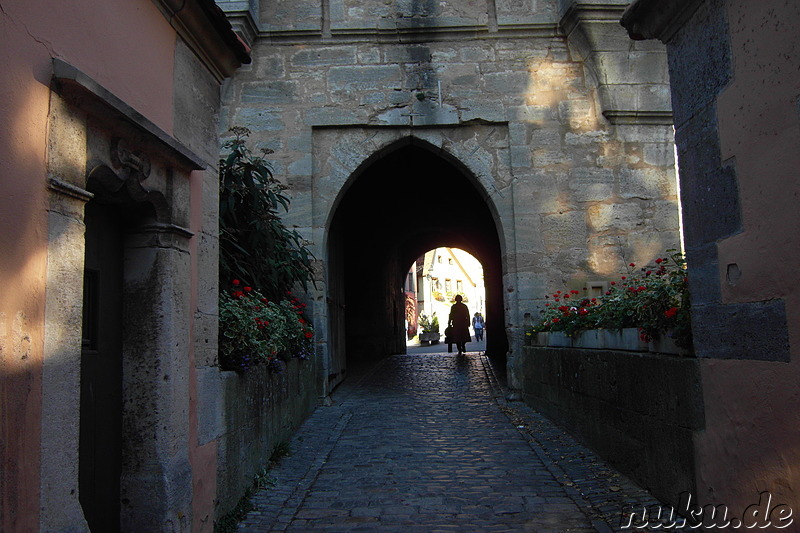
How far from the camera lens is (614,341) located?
4.42 meters

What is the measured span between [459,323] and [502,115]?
9.33m

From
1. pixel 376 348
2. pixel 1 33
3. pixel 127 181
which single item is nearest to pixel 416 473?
pixel 127 181

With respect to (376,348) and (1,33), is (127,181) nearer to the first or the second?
(1,33)

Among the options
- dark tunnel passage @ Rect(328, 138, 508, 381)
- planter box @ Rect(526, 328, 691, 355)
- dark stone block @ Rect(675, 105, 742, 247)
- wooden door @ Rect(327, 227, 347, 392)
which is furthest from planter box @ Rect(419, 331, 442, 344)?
dark stone block @ Rect(675, 105, 742, 247)

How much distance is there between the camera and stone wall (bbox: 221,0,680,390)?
299 inches

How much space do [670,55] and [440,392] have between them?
5.83 meters

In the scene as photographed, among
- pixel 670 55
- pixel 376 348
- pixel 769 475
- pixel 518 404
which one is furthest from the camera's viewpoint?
pixel 376 348

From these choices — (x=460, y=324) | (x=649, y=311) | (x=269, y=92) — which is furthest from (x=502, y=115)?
(x=460, y=324)

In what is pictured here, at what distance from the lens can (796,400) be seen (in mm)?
2352

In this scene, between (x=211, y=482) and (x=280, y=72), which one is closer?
(x=211, y=482)

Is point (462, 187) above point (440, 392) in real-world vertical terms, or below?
above

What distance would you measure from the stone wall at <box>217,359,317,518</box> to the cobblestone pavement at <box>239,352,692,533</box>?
Answer: 0.56ft

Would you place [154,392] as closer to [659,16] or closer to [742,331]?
[742,331]

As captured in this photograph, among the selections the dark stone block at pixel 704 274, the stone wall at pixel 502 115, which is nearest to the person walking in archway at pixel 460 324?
the stone wall at pixel 502 115
